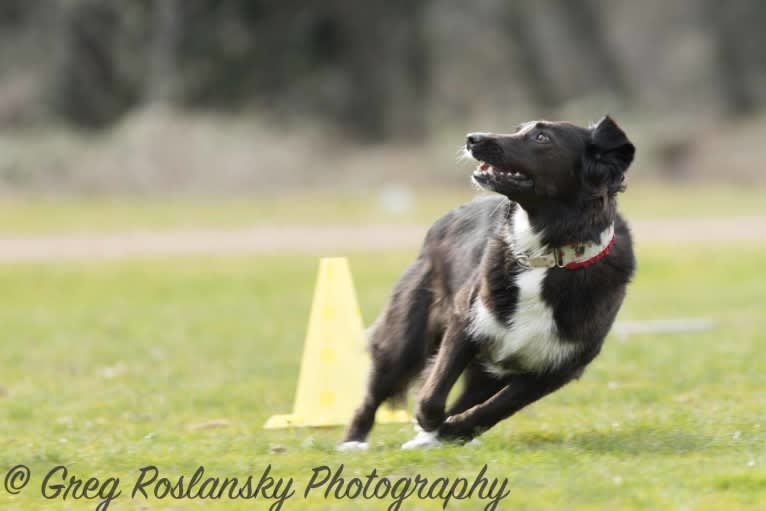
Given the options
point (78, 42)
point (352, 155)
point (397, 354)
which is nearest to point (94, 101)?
point (78, 42)

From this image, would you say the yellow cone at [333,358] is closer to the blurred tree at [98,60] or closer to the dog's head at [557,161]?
the dog's head at [557,161]

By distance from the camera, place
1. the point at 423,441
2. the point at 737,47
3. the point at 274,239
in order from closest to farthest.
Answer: the point at 423,441 < the point at 274,239 < the point at 737,47

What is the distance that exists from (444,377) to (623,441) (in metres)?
1.07

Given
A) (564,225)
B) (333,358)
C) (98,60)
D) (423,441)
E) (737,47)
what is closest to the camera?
(564,225)

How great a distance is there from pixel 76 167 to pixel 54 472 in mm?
32971

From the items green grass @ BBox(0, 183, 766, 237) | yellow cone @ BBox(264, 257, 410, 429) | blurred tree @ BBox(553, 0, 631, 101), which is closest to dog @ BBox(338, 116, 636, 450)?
yellow cone @ BBox(264, 257, 410, 429)

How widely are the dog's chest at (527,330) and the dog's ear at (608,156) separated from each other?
60 cm

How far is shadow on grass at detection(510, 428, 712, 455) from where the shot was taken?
7.05 metres

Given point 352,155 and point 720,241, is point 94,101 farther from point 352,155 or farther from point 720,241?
point 720,241

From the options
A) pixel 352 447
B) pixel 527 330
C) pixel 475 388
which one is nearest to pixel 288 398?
pixel 475 388

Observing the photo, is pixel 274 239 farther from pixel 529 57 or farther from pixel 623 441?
pixel 529 57

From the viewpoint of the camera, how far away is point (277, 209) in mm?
32219

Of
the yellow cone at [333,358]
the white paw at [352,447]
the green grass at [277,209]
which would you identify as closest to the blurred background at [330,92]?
the green grass at [277,209]

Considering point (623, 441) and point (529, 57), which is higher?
point (623, 441)
